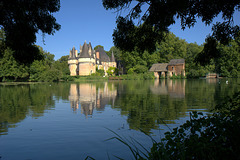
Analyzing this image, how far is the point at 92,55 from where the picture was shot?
7331cm

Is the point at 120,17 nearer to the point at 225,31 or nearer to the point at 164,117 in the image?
the point at 225,31

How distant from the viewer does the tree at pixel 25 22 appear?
6.23 metres

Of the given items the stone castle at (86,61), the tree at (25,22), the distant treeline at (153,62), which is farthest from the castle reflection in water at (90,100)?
the stone castle at (86,61)

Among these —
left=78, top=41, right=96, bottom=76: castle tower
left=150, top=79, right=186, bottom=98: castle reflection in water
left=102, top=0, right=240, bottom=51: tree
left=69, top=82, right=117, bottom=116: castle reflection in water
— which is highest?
left=78, top=41, right=96, bottom=76: castle tower

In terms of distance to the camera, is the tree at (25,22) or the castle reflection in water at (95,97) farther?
the castle reflection in water at (95,97)

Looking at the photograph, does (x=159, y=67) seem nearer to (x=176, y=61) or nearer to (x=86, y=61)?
(x=176, y=61)

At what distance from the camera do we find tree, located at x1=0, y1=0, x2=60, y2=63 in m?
6.23

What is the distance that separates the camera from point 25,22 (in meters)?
6.59

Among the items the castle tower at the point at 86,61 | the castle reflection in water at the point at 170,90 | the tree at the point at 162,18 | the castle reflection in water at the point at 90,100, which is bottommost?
the castle reflection in water at the point at 90,100

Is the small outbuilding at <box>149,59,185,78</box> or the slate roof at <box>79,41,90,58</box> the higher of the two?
the slate roof at <box>79,41,90,58</box>

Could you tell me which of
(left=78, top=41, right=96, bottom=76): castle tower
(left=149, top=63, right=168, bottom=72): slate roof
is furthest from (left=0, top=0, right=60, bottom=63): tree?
(left=149, top=63, right=168, bottom=72): slate roof

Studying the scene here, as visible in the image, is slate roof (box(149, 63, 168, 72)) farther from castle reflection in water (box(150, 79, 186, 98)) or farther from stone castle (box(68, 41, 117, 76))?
castle reflection in water (box(150, 79, 186, 98))

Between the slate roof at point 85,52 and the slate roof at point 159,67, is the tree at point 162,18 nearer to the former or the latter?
the slate roof at point 85,52

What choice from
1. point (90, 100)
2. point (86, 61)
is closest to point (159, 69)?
point (86, 61)
